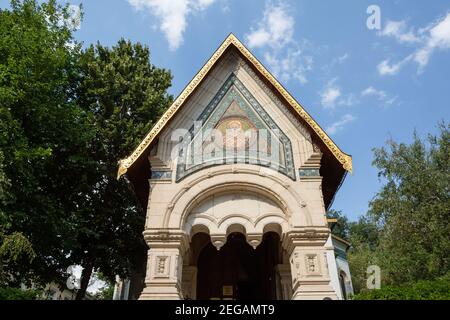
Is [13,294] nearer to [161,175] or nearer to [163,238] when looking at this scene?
[163,238]

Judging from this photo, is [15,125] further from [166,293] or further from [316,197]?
[316,197]

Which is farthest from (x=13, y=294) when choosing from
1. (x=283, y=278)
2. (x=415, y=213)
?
(x=415, y=213)

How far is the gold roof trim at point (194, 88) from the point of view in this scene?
10203 millimetres

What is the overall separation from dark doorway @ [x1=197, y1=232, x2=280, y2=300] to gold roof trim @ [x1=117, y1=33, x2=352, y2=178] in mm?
4471

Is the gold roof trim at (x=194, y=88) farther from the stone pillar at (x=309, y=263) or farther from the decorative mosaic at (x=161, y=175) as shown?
the stone pillar at (x=309, y=263)

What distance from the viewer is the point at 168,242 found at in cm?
952

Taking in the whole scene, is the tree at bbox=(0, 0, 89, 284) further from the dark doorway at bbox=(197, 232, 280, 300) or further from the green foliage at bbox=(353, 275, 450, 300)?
the green foliage at bbox=(353, 275, 450, 300)

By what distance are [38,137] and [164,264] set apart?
888 cm

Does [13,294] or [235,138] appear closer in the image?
[13,294]

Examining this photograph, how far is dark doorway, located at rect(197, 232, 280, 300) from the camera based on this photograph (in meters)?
13.5

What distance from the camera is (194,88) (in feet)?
36.6

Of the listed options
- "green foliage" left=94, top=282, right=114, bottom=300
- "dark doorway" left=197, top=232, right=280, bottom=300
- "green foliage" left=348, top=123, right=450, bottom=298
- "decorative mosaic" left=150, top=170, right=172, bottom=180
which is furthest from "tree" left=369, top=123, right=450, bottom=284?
"green foliage" left=94, top=282, right=114, bottom=300

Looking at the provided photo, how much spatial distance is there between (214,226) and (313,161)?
331 cm

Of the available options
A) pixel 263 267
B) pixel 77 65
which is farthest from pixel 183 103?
pixel 77 65
